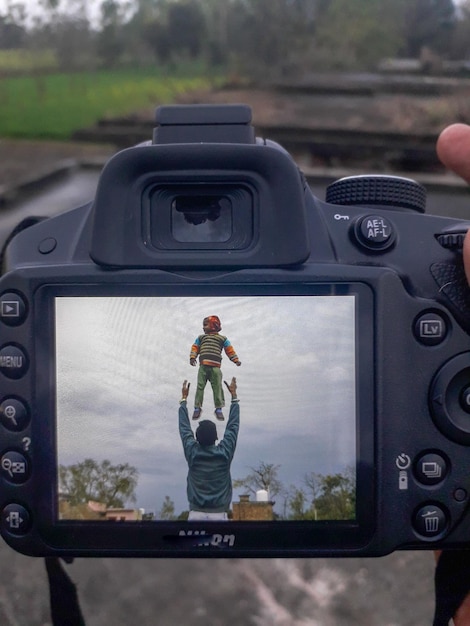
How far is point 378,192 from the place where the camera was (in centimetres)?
123

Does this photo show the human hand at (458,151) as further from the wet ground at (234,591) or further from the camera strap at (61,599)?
the camera strap at (61,599)

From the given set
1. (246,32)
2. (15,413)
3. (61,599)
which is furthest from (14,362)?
(246,32)

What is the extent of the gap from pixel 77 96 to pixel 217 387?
207 cm

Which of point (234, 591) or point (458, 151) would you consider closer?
point (458, 151)

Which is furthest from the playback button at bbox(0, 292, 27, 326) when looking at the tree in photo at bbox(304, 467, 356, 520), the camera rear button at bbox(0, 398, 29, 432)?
the tree in photo at bbox(304, 467, 356, 520)

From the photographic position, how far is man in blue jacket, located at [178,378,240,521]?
1.16 m

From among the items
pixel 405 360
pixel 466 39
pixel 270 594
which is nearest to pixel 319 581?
pixel 270 594

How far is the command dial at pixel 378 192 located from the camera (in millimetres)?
1232

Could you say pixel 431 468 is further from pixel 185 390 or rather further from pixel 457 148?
pixel 457 148

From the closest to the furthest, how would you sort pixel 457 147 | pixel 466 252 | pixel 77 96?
pixel 466 252 → pixel 457 147 → pixel 77 96

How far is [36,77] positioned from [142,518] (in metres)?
1.94

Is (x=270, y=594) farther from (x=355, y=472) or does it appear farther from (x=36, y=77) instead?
(x=36, y=77)

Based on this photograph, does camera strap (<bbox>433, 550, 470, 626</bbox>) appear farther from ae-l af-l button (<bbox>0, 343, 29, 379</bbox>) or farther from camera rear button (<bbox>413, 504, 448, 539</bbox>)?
ae-l af-l button (<bbox>0, 343, 29, 379</bbox>)

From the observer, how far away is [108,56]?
99.9 inches
